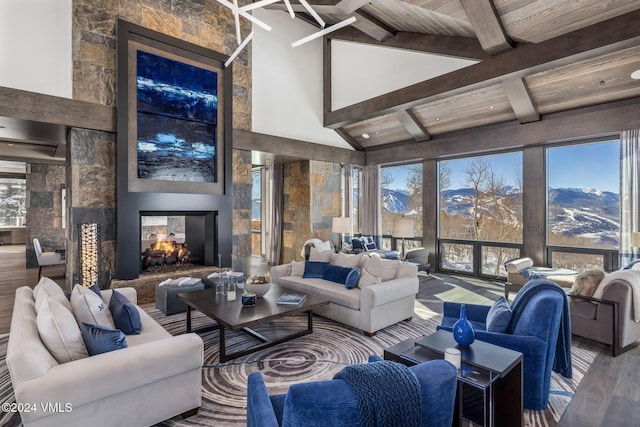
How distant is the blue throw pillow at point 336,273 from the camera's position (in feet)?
14.7

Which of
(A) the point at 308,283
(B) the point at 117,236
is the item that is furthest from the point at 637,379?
(B) the point at 117,236

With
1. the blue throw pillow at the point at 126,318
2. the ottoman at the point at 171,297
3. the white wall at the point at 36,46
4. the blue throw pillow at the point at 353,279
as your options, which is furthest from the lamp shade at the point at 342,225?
the white wall at the point at 36,46

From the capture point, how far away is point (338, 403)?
962 mm

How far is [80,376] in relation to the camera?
181cm

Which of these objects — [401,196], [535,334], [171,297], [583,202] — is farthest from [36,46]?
[583,202]

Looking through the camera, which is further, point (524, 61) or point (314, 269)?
point (314, 269)

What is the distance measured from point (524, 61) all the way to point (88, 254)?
6717 millimetres

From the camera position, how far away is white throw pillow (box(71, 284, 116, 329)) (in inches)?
94.7

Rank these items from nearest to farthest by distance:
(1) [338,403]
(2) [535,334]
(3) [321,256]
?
(1) [338,403], (2) [535,334], (3) [321,256]

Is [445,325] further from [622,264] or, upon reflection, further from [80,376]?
[622,264]

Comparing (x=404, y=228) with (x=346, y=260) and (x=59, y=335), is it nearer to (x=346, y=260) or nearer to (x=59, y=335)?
(x=346, y=260)

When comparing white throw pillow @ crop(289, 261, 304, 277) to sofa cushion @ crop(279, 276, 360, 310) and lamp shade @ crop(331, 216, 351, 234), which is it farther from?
lamp shade @ crop(331, 216, 351, 234)

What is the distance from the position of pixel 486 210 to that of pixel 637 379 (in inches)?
176

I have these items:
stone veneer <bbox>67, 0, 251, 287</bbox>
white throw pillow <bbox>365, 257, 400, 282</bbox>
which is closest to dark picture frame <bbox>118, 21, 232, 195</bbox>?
stone veneer <bbox>67, 0, 251, 287</bbox>
